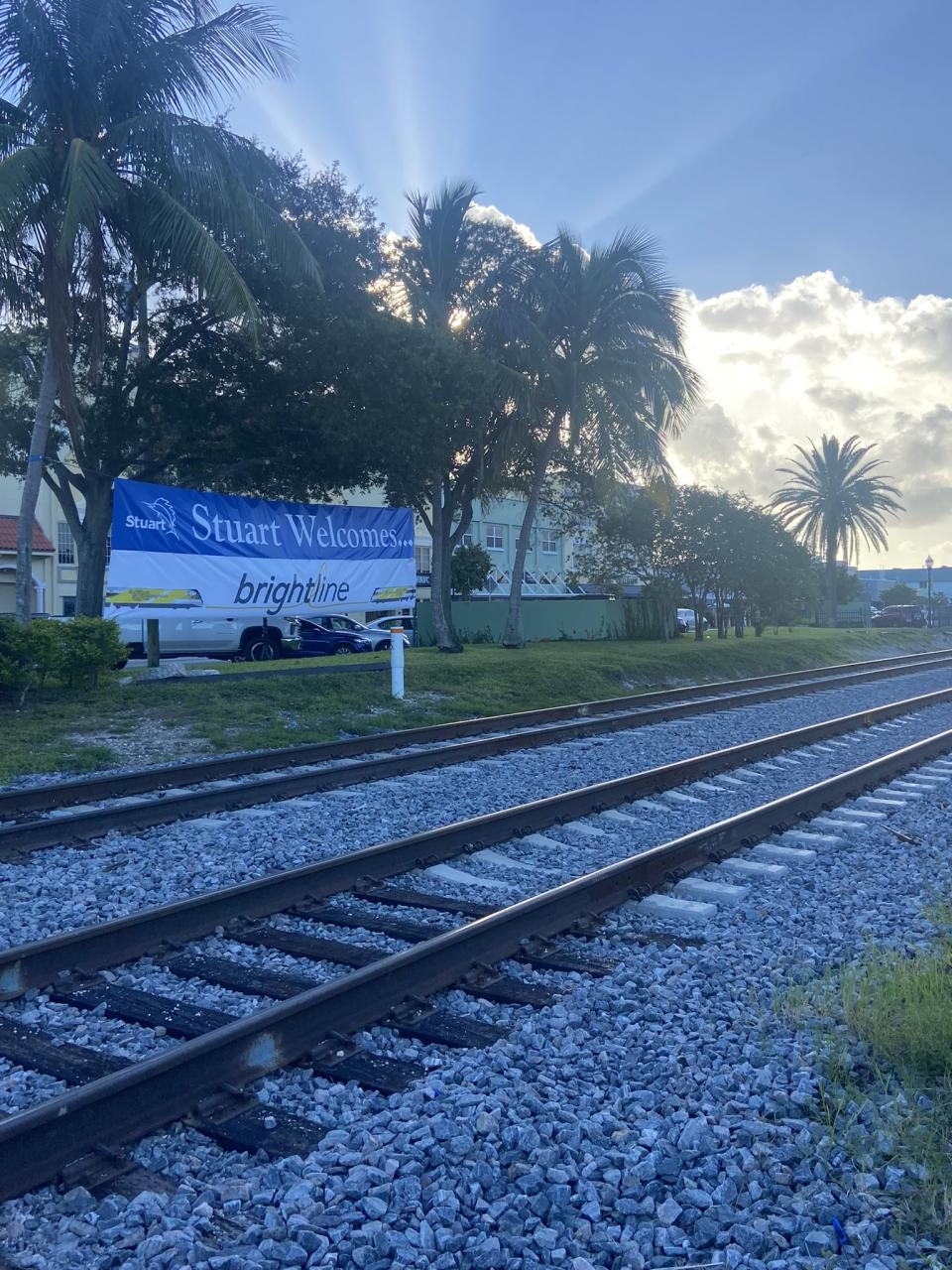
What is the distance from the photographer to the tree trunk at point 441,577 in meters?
25.3

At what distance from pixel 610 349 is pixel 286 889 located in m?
21.6

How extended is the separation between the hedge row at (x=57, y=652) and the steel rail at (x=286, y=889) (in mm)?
8506

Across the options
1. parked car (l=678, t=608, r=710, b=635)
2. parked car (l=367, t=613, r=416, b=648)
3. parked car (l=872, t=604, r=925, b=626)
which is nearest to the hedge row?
parked car (l=367, t=613, r=416, b=648)

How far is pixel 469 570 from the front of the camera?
51.0 m

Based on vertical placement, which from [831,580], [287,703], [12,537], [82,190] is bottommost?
[287,703]

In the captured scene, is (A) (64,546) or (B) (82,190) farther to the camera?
(A) (64,546)

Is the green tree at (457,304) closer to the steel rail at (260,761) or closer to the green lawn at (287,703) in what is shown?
the green lawn at (287,703)

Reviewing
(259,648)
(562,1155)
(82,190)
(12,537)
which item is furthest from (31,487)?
(12,537)

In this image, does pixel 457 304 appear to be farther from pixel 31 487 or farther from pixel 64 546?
pixel 64 546

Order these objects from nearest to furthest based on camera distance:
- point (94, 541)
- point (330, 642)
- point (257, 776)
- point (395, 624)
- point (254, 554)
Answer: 1. point (257, 776)
2. point (254, 554)
3. point (94, 541)
4. point (330, 642)
5. point (395, 624)

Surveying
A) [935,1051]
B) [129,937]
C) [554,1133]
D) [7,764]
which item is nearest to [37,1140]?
[554,1133]

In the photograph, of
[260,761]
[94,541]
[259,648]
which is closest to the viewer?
[260,761]

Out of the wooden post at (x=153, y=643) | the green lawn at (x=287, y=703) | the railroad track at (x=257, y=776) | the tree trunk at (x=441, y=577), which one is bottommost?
the railroad track at (x=257, y=776)

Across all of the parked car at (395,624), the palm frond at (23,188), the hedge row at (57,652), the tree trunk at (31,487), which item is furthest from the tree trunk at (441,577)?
the palm frond at (23,188)
